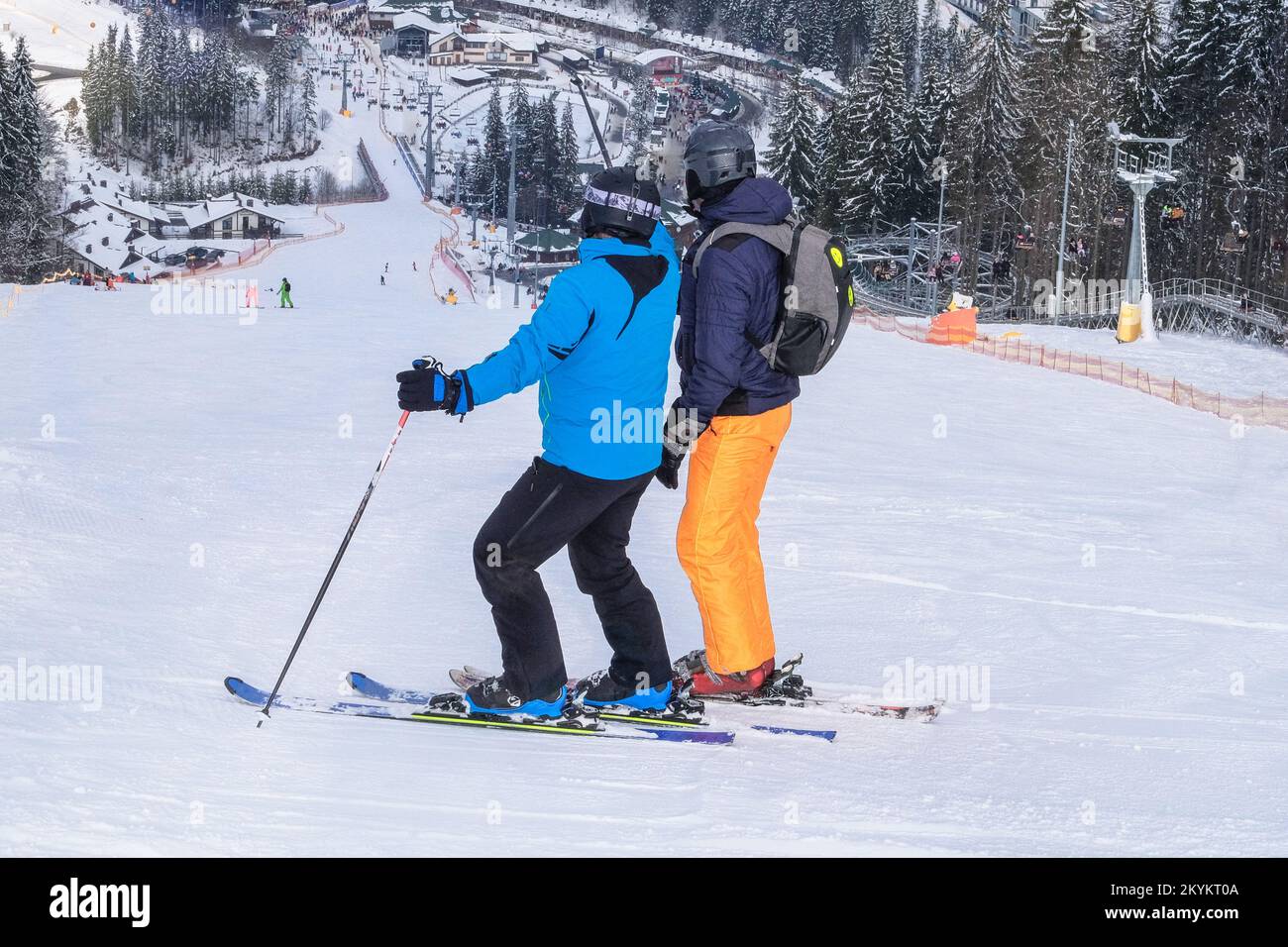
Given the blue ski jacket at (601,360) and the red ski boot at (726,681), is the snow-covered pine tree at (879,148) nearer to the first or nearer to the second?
the red ski boot at (726,681)

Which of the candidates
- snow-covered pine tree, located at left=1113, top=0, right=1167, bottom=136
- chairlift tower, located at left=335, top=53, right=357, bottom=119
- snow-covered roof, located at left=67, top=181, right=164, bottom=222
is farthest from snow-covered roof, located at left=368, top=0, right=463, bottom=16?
snow-covered pine tree, located at left=1113, top=0, right=1167, bottom=136

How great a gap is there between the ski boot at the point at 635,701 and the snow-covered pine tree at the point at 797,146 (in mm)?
51910

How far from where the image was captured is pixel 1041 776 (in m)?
3.86

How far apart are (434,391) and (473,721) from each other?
110cm

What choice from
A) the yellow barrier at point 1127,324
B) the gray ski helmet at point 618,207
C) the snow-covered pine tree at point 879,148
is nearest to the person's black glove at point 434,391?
the gray ski helmet at point 618,207

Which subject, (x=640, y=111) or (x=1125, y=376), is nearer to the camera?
(x=1125, y=376)

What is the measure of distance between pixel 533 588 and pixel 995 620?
2.67 metres

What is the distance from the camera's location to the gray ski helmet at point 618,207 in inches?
142

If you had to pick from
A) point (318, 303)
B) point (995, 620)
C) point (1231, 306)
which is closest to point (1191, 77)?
point (1231, 306)

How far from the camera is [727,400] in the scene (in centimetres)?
404

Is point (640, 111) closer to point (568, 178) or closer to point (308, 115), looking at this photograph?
point (308, 115)

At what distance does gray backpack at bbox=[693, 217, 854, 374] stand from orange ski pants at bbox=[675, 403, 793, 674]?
0.81 feet

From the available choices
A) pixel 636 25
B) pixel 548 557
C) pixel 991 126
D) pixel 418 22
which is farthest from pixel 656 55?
pixel 548 557

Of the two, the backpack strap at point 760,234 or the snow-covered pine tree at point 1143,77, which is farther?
the snow-covered pine tree at point 1143,77
